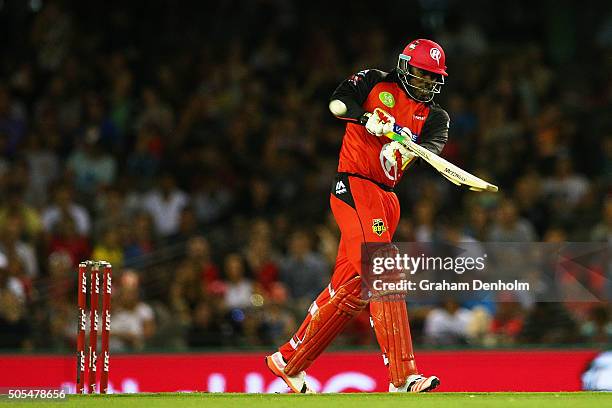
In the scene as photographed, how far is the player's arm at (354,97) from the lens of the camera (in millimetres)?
8078

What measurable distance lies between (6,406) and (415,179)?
311 inches

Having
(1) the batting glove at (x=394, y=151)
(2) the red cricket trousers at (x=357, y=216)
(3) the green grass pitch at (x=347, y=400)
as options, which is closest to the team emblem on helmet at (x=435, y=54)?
(1) the batting glove at (x=394, y=151)

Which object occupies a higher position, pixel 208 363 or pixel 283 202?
pixel 283 202

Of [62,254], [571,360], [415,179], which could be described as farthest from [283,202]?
[571,360]

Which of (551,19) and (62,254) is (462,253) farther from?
(551,19)

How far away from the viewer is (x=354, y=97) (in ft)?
26.9

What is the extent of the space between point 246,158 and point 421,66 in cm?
682

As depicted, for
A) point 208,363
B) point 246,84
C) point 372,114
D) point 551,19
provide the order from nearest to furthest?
point 372,114, point 208,363, point 246,84, point 551,19

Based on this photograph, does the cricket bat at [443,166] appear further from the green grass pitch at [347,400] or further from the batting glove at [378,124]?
the green grass pitch at [347,400]

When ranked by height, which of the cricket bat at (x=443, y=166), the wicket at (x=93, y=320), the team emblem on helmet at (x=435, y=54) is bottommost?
the wicket at (x=93, y=320)

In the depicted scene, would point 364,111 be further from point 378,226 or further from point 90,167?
point 90,167

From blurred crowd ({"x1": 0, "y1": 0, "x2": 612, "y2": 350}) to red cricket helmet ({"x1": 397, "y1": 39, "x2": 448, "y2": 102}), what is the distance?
386cm

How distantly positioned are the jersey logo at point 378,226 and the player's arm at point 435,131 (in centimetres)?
58

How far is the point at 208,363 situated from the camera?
38.7ft
